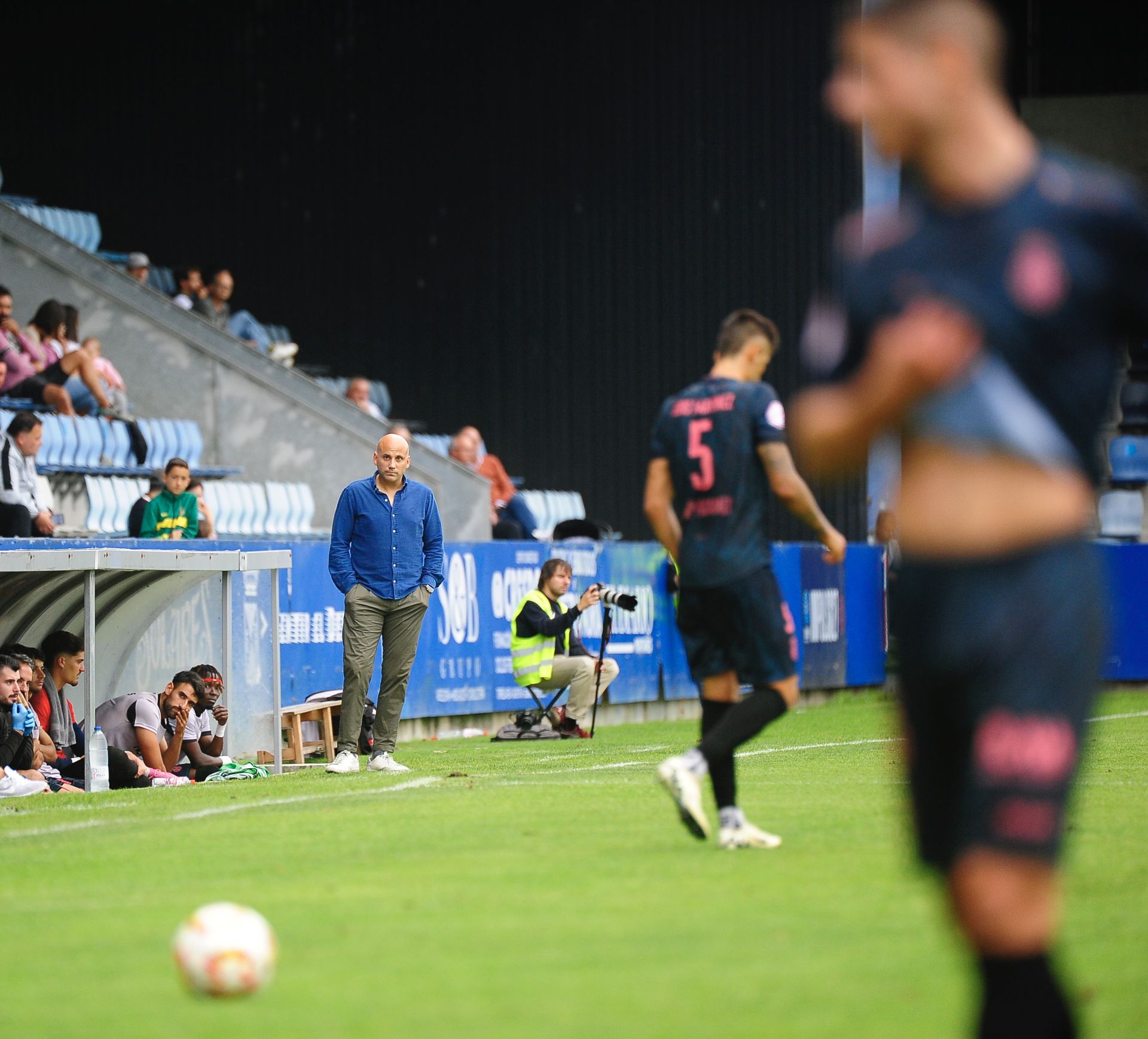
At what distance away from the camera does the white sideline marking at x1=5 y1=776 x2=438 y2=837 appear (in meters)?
9.05

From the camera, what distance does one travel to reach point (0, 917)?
631 cm

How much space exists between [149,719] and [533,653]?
5.12 meters

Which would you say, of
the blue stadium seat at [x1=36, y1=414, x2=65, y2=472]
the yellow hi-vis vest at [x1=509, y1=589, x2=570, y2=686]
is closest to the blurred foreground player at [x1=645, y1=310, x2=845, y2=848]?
the yellow hi-vis vest at [x1=509, y1=589, x2=570, y2=686]

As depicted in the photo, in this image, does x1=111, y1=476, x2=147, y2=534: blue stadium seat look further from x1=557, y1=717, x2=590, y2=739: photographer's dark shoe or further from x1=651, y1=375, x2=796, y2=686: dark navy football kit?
x1=651, y1=375, x2=796, y2=686: dark navy football kit

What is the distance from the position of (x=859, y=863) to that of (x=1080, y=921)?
1403 mm

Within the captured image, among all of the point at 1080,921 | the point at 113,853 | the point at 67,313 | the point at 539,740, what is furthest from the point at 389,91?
the point at 1080,921

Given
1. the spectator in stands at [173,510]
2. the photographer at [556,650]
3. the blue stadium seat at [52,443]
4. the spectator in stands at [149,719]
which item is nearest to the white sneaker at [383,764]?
the spectator in stands at [149,719]

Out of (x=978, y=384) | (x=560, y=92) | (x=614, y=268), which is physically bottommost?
(x=978, y=384)

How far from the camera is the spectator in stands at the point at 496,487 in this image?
76.4 ft

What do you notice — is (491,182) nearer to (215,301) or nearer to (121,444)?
(215,301)

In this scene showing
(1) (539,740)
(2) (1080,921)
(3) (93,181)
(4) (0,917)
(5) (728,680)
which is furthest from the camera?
(3) (93,181)

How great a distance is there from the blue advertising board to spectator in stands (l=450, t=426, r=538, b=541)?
273 cm

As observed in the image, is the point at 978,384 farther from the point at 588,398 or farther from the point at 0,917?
the point at 588,398

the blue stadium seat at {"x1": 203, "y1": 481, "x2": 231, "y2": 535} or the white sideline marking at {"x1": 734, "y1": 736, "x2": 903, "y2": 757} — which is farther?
the blue stadium seat at {"x1": 203, "y1": 481, "x2": 231, "y2": 535}
